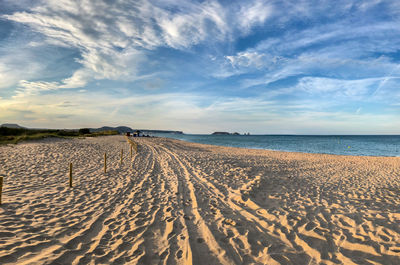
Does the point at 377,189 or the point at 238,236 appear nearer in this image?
the point at 238,236

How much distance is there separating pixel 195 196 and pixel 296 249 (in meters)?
4.85

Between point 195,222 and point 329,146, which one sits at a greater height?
point 329,146

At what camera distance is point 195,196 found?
900 centimetres

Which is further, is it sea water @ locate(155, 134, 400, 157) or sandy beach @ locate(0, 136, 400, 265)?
sea water @ locate(155, 134, 400, 157)

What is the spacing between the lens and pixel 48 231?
559cm

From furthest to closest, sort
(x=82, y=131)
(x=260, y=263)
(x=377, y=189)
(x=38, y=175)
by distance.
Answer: (x=82, y=131) → (x=38, y=175) → (x=377, y=189) → (x=260, y=263)

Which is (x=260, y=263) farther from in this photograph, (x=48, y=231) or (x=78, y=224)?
(x=48, y=231)

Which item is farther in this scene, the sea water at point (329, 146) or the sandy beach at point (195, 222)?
the sea water at point (329, 146)

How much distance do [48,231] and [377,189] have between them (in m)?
15.2

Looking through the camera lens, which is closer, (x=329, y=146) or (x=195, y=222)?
(x=195, y=222)

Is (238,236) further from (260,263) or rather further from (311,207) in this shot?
(311,207)

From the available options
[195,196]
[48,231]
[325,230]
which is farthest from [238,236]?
[48,231]

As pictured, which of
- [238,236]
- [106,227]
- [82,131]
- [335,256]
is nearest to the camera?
[335,256]

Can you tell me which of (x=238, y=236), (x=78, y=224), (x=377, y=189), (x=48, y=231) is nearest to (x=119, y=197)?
(x=78, y=224)
